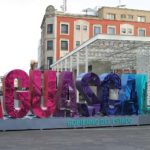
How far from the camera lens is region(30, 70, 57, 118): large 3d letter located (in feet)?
57.8

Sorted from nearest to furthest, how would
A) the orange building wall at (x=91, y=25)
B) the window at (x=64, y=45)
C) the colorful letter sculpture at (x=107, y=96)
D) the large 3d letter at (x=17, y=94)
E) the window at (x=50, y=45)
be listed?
the large 3d letter at (x=17, y=94)
the colorful letter sculpture at (x=107, y=96)
the orange building wall at (x=91, y=25)
the window at (x=64, y=45)
the window at (x=50, y=45)

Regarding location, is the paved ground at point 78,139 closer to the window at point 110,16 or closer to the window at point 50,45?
the window at point 50,45

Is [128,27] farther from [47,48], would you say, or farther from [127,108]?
[127,108]

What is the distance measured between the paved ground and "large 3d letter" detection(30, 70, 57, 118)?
4.23 feet

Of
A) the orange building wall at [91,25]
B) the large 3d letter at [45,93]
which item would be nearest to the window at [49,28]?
the orange building wall at [91,25]

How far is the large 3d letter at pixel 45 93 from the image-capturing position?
17625 mm

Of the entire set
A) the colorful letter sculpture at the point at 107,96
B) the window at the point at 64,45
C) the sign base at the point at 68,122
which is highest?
the window at the point at 64,45

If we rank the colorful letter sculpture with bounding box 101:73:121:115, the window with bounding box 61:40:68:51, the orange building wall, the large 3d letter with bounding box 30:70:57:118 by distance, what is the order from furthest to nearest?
1. the window with bounding box 61:40:68:51
2. the orange building wall
3. the colorful letter sculpture with bounding box 101:73:121:115
4. the large 3d letter with bounding box 30:70:57:118

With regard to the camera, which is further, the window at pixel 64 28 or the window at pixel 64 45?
the window at pixel 64 28

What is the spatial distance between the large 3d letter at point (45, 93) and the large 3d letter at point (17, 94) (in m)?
0.32

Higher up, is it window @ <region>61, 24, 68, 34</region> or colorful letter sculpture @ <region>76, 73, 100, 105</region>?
window @ <region>61, 24, 68, 34</region>

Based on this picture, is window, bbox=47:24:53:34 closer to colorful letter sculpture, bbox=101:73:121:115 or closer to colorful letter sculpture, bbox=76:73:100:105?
colorful letter sculpture, bbox=101:73:121:115

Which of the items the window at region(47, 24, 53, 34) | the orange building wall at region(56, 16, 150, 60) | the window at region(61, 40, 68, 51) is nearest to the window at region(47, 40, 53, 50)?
the orange building wall at region(56, 16, 150, 60)

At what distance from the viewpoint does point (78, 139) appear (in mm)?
14055
